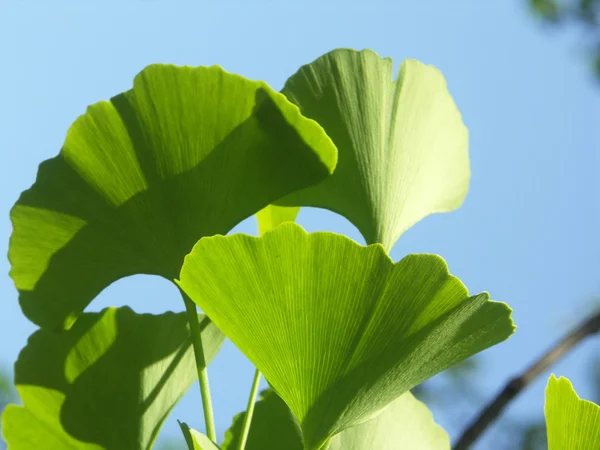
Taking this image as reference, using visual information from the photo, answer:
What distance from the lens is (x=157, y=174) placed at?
0.39 meters

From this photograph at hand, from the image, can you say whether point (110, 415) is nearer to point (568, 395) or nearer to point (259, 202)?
point (259, 202)

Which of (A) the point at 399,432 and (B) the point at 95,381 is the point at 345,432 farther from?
(B) the point at 95,381

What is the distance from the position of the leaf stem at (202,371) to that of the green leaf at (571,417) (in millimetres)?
197

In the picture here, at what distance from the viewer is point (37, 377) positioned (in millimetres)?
440

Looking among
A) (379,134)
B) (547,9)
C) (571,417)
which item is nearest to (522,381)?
(571,417)

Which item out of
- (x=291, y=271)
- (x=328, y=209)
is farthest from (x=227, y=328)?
(x=328, y=209)

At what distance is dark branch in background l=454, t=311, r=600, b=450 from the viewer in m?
0.45

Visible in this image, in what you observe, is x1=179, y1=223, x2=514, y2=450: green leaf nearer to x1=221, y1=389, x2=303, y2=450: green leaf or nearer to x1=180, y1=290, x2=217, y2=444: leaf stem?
x1=180, y1=290, x2=217, y2=444: leaf stem

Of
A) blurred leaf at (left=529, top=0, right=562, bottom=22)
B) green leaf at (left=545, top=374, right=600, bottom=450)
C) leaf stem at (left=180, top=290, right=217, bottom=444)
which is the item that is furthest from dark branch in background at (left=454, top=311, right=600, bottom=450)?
blurred leaf at (left=529, top=0, right=562, bottom=22)

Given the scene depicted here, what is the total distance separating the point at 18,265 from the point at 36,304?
0.09 ft

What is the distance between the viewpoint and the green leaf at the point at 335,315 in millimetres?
330

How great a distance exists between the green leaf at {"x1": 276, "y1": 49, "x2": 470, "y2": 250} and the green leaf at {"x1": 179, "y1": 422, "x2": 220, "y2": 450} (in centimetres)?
17

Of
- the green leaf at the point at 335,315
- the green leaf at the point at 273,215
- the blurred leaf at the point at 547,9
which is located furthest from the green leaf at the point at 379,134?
the blurred leaf at the point at 547,9

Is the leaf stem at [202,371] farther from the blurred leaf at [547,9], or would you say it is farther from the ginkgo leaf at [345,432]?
the blurred leaf at [547,9]
